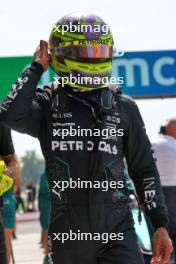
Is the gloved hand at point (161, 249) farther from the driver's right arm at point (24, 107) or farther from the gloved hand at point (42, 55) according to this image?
the gloved hand at point (42, 55)

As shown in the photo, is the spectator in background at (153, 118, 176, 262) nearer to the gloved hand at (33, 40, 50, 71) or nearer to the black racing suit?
the black racing suit

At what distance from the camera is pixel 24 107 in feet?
10.5

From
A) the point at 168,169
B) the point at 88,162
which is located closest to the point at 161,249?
the point at 88,162

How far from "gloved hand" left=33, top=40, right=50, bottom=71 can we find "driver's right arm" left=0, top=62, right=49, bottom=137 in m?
0.04

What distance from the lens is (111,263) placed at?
Result: 3104 millimetres

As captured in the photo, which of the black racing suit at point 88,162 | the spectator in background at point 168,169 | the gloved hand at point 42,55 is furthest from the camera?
the spectator in background at point 168,169

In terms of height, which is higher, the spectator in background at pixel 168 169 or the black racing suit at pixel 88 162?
the black racing suit at pixel 88 162

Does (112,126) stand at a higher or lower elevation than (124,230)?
higher

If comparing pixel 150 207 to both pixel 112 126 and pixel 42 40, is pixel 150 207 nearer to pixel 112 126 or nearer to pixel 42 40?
pixel 112 126

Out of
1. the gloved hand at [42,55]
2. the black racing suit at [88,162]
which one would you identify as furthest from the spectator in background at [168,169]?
the gloved hand at [42,55]

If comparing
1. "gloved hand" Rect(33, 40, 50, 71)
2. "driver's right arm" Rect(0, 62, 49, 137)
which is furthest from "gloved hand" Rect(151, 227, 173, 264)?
"gloved hand" Rect(33, 40, 50, 71)

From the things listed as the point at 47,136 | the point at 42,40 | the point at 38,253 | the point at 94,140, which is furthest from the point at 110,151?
the point at 38,253

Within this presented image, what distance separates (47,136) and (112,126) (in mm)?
303

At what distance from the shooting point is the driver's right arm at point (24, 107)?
321cm
